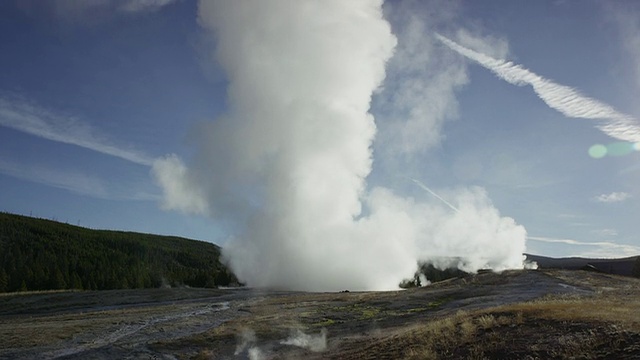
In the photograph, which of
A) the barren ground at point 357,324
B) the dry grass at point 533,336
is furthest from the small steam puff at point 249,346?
the dry grass at point 533,336

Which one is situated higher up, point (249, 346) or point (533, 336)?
point (533, 336)

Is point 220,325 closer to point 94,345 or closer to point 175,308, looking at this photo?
point 94,345

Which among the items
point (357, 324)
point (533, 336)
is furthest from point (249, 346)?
point (533, 336)

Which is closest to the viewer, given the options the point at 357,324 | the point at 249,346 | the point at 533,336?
the point at 533,336

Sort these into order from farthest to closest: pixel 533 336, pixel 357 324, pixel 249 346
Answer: pixel 357 324, pixel 249 346, pixel 533 336

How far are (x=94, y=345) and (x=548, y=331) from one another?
3096cm

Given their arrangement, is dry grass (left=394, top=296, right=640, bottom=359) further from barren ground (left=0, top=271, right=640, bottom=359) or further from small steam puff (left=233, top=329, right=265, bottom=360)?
small steam puff (left=233, top=329, right=265, bottom=360)

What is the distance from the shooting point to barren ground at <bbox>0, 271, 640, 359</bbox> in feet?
66.0

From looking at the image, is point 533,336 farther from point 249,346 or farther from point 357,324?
point 357,324

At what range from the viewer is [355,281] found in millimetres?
101250

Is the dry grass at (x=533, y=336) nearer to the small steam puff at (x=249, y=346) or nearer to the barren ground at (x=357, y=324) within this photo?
the barren ground at (x=357, y=324)

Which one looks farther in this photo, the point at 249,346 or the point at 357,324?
the point at 357,324

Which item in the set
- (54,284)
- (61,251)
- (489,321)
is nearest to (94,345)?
(489,321)

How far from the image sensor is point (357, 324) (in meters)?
40.3
